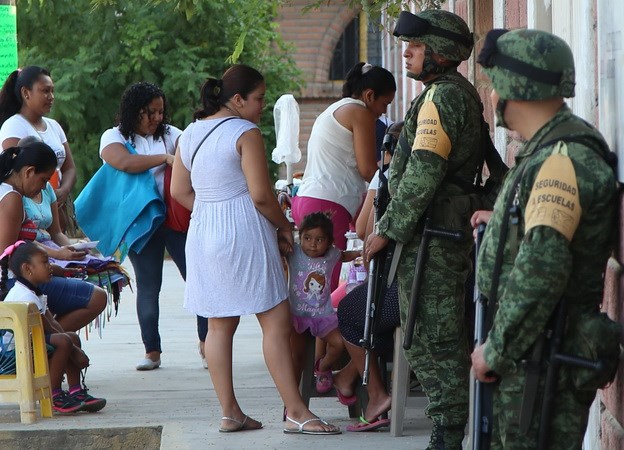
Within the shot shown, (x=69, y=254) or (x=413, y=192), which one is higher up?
(x=413, y=192)

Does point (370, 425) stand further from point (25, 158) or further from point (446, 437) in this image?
point (25, 158)

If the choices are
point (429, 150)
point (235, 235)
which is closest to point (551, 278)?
point (429, 150)

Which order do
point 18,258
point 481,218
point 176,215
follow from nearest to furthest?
point 481,218, point 18,258, point 176,215

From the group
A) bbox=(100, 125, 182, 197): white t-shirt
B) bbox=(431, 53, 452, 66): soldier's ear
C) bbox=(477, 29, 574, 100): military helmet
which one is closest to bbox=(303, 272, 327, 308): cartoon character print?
bbox=(431, 53, 452, 66): soldier's ear

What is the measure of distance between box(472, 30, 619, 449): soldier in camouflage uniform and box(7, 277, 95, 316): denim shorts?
157 inches

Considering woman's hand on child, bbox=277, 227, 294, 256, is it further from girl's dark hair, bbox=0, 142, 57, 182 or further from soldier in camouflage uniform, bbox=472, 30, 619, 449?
soldier in camouflage uniform, bbox=472, 30, 619, 449

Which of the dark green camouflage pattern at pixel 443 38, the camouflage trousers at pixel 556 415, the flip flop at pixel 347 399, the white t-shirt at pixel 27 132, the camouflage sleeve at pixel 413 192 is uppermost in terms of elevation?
Result: the dark green camouflage pattern at pixel 443 38

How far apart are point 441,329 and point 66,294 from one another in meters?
2.86

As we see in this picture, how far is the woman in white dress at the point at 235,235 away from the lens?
5742 mm

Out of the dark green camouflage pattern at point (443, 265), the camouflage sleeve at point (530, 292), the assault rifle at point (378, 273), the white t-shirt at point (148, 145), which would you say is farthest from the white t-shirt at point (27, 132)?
the camouflage sleeve at point (530, 292)

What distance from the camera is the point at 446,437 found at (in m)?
4.87

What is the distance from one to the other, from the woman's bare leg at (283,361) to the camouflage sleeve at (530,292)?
8.72 ft

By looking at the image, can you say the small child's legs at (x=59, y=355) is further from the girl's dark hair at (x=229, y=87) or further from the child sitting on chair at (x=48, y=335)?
the girl's dark hair at (x=229, y=87)

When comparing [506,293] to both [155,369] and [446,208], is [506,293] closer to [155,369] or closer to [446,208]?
[446,208]
